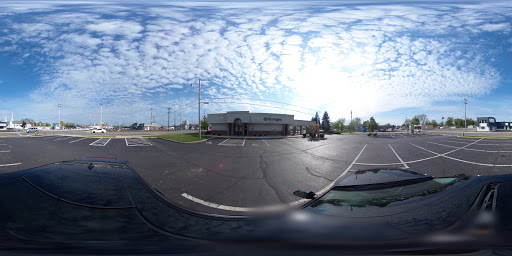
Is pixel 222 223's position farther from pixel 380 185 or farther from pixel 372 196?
pixel 380 185

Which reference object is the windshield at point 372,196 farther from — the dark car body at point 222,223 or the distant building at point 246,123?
the distant building at point 246,123

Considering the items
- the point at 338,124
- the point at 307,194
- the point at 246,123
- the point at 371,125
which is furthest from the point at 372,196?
the point at 338,124

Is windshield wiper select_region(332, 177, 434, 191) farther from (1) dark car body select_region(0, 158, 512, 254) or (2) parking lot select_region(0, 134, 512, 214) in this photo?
(2) parking lot select_region(0, 134, 512, 214)

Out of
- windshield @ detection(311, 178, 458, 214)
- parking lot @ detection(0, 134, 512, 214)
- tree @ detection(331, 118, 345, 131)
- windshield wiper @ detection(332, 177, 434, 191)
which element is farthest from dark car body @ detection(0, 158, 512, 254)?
tree @ detection(331, 118, 345, 131)

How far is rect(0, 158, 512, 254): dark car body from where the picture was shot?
3.43 feet

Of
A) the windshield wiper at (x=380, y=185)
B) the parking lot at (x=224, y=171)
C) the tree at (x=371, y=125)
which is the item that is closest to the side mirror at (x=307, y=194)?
the windshield wiper at (x=380, y=185)

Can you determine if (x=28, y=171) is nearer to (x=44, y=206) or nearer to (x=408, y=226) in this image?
(x=44, y=206)

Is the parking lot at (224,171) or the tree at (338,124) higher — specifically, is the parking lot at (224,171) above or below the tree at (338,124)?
below

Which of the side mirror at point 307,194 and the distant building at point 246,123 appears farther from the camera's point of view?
the distant building at point 246,123

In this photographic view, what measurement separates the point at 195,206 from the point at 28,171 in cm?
202

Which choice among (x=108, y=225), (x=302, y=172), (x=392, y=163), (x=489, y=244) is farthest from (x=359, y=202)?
(x=392, y=163)

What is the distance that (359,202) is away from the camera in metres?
1.78

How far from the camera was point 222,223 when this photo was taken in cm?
157

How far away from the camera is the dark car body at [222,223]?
105 cm
